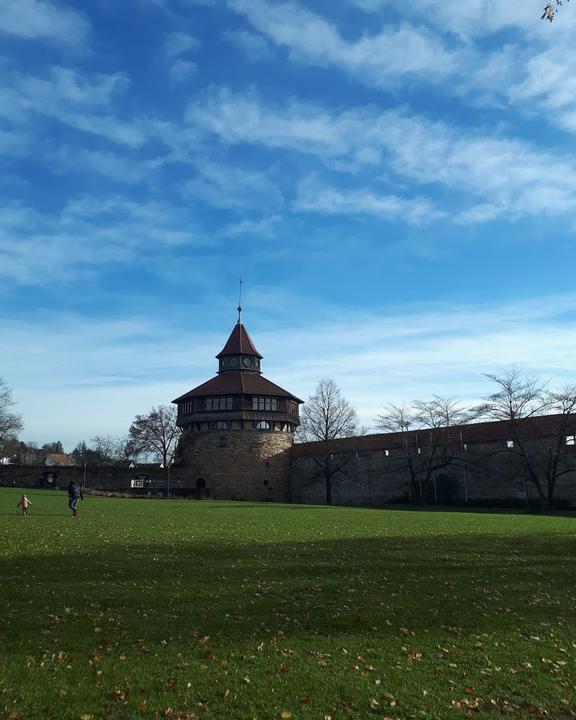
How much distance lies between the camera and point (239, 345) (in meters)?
66.2

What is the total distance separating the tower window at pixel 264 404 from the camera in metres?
61.2

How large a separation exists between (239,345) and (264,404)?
8151 millimetres

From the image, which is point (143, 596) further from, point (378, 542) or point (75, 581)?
point (378, 542)

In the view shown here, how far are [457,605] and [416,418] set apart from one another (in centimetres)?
4400

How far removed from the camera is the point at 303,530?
746 inches

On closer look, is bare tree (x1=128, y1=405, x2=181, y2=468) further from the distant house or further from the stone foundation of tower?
the distant house

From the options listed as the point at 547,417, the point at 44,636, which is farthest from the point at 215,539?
the point at 547,417

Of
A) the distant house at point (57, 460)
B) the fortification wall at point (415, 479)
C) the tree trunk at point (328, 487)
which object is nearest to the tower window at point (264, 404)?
the fortification wall at point (415, 479)

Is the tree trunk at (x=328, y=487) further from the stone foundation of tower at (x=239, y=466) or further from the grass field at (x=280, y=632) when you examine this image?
the grass field at (x=280, y=632)

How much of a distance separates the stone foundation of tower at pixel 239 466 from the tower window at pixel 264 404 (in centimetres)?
245

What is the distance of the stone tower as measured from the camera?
195 ft

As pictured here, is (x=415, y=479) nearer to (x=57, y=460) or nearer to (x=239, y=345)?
(x=239, y=345)

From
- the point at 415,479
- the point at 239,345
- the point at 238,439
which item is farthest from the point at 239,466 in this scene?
the point at 415,479

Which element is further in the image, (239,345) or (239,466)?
(239,345)
